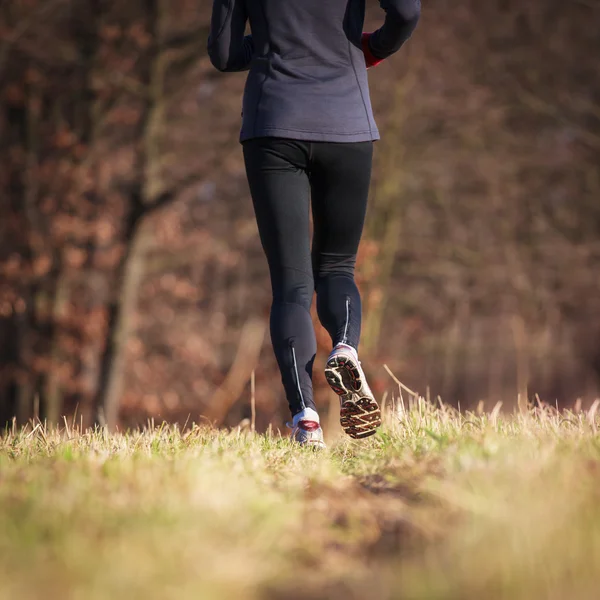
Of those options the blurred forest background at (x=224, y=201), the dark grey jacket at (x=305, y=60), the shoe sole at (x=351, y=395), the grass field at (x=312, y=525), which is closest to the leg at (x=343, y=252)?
the shoe sole at (x=351, y=395)

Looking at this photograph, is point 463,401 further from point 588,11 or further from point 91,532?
point 91,532

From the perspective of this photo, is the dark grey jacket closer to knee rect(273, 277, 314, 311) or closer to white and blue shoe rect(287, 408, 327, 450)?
knee rect(273, 277, 314, 311)

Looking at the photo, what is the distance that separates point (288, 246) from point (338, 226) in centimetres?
24

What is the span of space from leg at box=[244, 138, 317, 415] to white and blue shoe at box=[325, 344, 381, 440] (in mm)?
207

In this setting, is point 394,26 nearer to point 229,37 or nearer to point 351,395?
point 229,37

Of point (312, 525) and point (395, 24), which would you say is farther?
point (395, 24)

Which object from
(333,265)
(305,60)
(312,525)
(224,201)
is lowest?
(224,201)

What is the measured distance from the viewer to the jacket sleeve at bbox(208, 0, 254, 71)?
3926mm

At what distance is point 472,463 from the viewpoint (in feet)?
8.92

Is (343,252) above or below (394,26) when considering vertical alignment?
below

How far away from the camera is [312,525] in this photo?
2.42 meters

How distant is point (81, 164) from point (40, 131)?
844mm

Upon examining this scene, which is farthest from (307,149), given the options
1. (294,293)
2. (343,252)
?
(294,293)

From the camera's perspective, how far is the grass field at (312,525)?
1.93m
